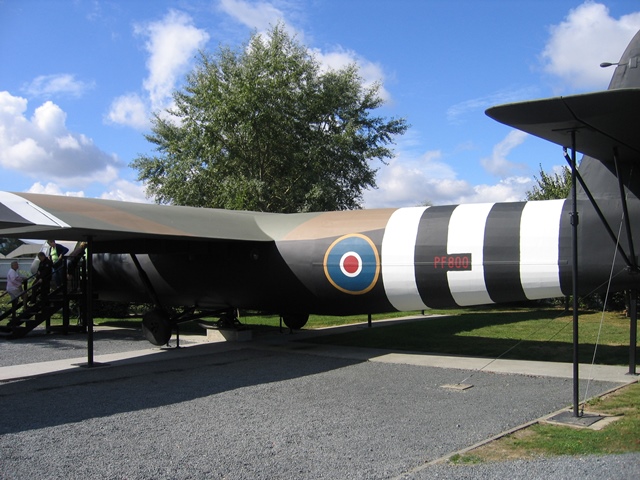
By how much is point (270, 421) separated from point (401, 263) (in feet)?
16.9

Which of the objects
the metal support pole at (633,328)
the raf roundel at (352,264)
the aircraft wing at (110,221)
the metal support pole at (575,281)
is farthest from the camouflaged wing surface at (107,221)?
the metal support pole at (633,328)

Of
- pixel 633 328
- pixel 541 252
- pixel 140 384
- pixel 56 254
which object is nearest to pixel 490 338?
pixel 541 252

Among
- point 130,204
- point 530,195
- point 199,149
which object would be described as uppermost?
point 199,149

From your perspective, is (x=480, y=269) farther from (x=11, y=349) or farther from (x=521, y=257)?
(x=11, y=349)

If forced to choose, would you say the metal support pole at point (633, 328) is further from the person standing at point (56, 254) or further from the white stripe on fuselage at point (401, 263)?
the person standing at point (56, 254)

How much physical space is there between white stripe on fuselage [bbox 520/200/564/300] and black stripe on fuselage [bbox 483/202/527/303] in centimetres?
11

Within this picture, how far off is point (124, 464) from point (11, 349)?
10062 mm

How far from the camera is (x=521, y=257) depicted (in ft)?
33.4

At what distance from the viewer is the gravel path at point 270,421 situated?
528 cm

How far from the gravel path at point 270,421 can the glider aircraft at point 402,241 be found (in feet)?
5.54

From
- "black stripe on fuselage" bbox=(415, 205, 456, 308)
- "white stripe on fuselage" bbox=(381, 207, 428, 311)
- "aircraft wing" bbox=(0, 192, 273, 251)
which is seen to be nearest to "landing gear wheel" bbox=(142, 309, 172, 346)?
"aircraft wing" bbox=(0, 192, 273, 251)

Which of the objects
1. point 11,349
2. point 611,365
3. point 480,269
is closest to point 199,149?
point 11,349

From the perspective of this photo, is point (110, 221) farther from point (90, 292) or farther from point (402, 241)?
point (402, 241)

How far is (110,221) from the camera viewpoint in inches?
424
